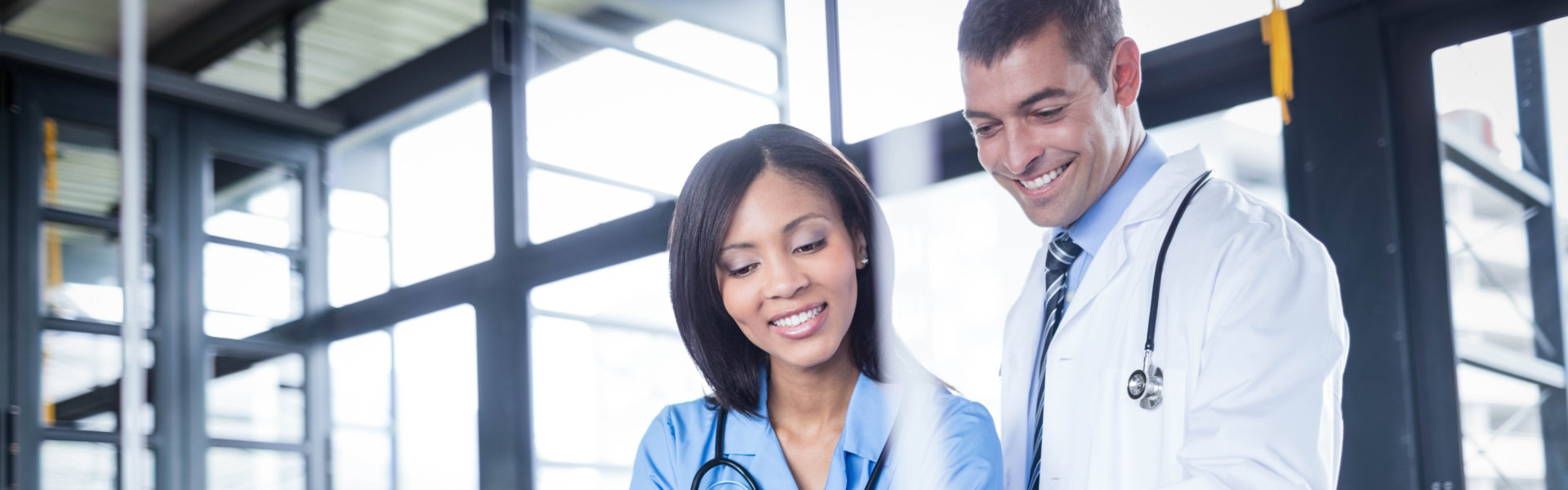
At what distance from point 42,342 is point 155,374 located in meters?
0.33

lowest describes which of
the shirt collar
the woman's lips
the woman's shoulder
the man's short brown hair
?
the woman's shoulder

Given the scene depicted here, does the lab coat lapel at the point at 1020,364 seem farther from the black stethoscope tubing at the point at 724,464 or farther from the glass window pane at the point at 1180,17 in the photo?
the glass window pane at the point at 1180,17

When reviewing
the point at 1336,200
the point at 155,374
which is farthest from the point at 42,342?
the point at 1336,200

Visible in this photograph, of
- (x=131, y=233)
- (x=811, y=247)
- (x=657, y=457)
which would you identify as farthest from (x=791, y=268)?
(x=131, y=233)

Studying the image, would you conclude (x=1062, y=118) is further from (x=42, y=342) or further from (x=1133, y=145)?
(x=42, y=342)

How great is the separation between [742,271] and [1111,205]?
1.64 ft

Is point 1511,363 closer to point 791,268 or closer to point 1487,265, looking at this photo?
point 1487,265

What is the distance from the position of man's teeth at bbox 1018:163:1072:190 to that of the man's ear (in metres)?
0.10

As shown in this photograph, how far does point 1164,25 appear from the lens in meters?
2.11

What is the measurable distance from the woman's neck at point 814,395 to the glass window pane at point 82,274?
301 centimetres

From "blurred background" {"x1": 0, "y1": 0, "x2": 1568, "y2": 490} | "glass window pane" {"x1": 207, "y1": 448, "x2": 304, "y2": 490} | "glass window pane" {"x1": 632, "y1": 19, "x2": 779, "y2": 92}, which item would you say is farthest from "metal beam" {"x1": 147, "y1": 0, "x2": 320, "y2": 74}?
"glass window pane" {"x1": 632, "y1": 19, "x2": 779, "y2": 92}

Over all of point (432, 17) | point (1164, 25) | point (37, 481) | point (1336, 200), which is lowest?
point (37, 481)

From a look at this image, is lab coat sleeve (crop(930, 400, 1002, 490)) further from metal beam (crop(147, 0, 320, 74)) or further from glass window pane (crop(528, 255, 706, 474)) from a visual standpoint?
→ metal beam (crop(147, 0, 320, 74))

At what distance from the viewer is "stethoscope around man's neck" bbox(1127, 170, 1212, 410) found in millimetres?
1276
